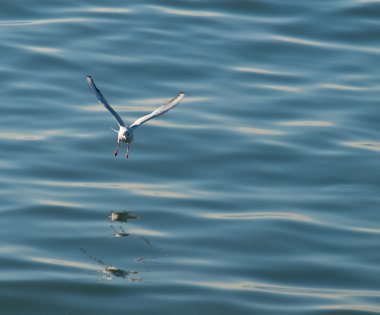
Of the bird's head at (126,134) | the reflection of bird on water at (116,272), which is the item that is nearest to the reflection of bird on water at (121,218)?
the reflection of bird on water at (116,272)

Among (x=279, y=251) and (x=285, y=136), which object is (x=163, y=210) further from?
(x=285, y=136)

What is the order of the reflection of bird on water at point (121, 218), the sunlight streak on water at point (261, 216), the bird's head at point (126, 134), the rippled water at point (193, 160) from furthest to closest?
the sunlight streak on water at point (261, 216) < the reflection of bird on water at point (121, 218) < the bird's head at point (126, 134) < the rippled water at point (193, 160)

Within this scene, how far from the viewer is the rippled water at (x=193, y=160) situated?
19.3m

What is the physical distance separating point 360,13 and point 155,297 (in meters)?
13.8

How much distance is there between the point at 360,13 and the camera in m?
30.8

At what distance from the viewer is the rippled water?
63.3 ft

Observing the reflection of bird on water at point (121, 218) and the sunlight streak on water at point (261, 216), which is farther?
the sunlight streak on water at point (261, 216)

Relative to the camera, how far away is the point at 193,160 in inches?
928

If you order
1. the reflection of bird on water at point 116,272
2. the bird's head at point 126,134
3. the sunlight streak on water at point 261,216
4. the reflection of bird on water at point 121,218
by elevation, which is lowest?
the reflection of bird on water at point 116,272

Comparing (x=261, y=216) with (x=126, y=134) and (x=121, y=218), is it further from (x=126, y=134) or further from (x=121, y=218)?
(x=126, y=134)

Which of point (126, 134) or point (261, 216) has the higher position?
point (126, 134)

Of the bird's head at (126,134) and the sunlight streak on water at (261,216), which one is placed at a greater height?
the bird's head at (126,134)

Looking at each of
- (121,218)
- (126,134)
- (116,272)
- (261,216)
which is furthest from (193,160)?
(116,272)

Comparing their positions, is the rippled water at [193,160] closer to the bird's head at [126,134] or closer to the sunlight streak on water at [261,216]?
the sunlight streak on water at [261,216]
